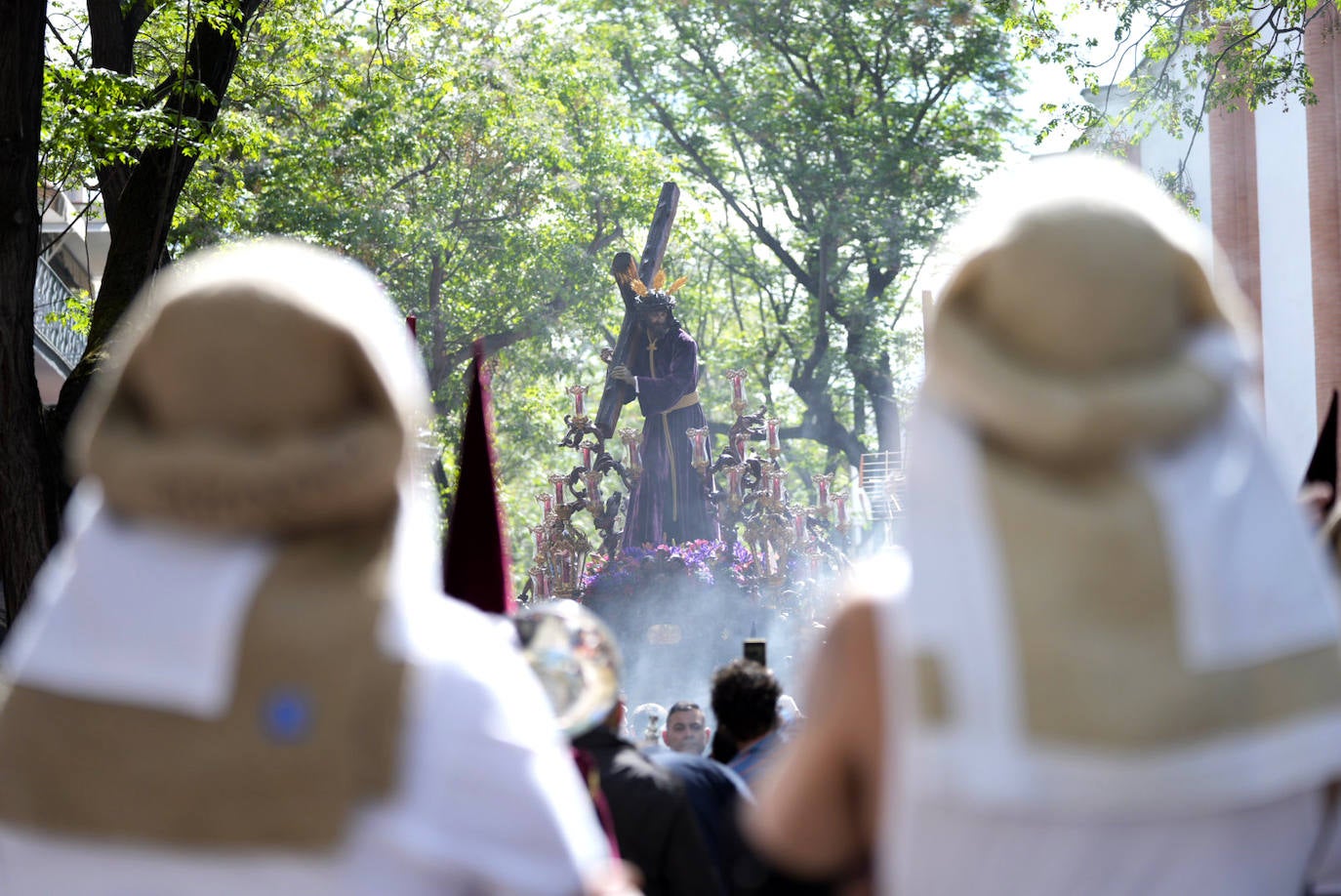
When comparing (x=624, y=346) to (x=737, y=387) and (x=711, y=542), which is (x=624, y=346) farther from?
(x=711, y=542)

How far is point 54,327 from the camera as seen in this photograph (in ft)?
74.7

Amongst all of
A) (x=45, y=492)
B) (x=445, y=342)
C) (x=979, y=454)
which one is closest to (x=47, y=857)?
(x=979, y=454)

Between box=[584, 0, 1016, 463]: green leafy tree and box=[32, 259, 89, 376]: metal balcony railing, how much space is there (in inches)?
427

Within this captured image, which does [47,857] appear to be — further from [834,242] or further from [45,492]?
[834,242]

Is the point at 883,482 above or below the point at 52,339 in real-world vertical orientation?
below

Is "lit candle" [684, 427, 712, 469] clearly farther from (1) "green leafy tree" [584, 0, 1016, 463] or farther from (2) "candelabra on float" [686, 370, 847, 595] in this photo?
(1) "green leafy tree" [584, 0, 1016, 463]

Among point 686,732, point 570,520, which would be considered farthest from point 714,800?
point 570,520

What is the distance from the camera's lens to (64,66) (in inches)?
378

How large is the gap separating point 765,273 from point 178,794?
28.6m

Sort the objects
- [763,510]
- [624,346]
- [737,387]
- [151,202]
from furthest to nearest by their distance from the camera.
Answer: [624,346] < [763,510] < [737,387] < [151,202]

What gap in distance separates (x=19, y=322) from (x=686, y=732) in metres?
3.83

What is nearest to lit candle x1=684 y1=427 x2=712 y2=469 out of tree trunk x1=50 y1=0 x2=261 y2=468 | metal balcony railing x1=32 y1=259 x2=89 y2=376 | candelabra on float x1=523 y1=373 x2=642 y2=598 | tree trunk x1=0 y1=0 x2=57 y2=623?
candelabra on float x1=523 y1=373 x2=642 y2=598

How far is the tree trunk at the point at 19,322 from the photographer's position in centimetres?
742

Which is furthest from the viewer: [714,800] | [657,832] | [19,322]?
[19,322]
